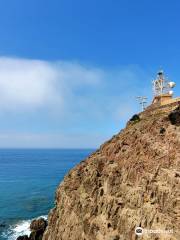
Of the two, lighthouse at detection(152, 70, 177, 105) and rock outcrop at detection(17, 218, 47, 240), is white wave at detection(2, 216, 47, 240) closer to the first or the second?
rock outcrop at detection(17, 218, 47, 240)

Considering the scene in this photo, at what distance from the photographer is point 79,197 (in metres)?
45.8

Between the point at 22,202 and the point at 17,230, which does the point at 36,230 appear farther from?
the point at 22,202

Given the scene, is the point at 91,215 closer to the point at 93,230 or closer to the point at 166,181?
the point at 93,230

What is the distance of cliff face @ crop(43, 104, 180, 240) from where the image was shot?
108 feet

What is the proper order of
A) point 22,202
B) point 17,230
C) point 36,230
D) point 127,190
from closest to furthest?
point 127,190 → point 36,230 → point 17,230 → point 22,202

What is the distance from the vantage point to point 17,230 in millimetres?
66938

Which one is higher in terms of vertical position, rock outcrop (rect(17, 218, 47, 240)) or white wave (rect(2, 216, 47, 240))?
rock outcrop (rect(17, 218, 47, 240))

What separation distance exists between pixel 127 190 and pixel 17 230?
38275 millimetres

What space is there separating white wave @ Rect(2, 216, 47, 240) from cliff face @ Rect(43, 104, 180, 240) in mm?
15314

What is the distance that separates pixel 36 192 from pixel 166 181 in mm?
77792

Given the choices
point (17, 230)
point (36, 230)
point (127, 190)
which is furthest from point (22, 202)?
point (127, 190)

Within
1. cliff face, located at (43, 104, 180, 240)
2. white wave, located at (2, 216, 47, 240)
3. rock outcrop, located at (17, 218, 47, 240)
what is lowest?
white wave, located at (2, 216, 47, 240)

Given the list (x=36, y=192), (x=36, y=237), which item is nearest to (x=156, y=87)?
(x=36, y=237)

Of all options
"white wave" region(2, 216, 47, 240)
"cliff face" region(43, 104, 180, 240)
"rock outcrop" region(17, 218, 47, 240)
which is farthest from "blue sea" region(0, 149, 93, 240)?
"cliff face" region(43, 104, 180, 240)
